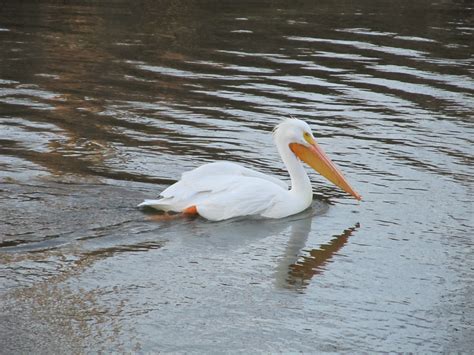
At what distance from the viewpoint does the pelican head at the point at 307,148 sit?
6.96 metres

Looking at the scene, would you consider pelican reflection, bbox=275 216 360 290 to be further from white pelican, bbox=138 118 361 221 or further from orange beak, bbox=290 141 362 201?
orange beak, bbox=290 141 362 201

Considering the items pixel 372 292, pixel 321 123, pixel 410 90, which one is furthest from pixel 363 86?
pixel 372 292

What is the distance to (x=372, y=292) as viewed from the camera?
5445 mm

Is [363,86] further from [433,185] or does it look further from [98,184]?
[98,184]

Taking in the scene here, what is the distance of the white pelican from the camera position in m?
6.54

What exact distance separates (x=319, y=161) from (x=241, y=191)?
750 millimetres

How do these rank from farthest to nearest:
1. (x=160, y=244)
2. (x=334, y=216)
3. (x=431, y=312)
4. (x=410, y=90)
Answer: (x=410, y=90)
(x=334, y=216)
(x=160, y=244)
(x=431, y=312)

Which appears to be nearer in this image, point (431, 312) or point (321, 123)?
point (431, 312)

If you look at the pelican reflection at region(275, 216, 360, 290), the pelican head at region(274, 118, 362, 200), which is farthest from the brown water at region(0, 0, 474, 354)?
the pelican head at region(274, 118, 362, 200)

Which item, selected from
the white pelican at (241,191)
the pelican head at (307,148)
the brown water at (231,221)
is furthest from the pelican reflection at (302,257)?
the pelican head at (307,148)

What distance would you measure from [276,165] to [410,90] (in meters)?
3.08

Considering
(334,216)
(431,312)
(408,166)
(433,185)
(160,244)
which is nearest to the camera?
(431,312)

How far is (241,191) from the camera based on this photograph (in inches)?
259

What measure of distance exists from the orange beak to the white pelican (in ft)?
0.14
